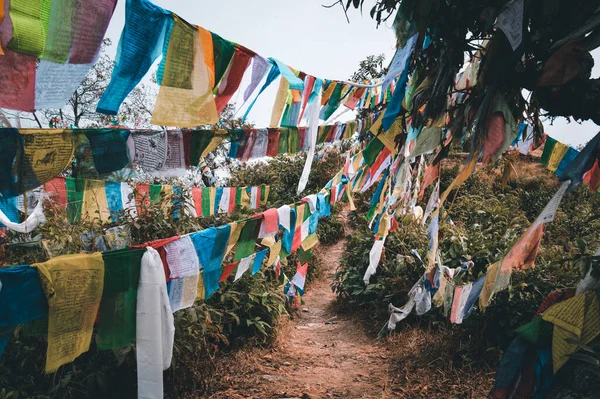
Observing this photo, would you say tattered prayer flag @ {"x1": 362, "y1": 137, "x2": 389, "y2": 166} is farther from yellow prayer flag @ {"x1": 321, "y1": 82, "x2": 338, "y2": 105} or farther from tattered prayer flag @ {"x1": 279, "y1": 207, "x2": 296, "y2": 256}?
tattered prayer flag @ {"x1": 279, "y1": 207, "x2": 296, "y2": 256}

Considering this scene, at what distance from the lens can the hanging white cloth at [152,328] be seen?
8.59 feet

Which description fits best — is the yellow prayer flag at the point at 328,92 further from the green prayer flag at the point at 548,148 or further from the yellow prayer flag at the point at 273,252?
the green prayer flag at the point at 548,148

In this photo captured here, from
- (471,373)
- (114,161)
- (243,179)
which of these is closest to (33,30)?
(114,161)

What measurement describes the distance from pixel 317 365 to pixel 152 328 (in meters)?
3.24

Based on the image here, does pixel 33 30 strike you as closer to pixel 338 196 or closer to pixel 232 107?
pixel 338 196

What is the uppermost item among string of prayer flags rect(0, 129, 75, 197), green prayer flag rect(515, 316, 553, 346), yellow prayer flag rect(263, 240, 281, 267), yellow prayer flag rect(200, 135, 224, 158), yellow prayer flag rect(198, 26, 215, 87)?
yellow prayer flag rect(198, 26, 215, 87)

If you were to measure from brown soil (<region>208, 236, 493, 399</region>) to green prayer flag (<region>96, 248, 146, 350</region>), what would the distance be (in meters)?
2.00

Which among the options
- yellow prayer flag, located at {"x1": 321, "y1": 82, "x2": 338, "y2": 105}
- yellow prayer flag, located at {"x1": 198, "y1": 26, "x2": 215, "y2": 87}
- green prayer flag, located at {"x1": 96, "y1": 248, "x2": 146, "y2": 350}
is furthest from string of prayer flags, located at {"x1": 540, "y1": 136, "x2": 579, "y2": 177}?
green prayer flag, located at {"x1": 96, "y1": 248, "x2": 146, "y2": 350}

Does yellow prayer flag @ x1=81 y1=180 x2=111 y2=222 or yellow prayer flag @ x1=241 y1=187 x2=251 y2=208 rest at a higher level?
yellow prayer flag @ x1=81 y1=180 x2=111 y2=222

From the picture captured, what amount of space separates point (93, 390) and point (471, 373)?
403 cm

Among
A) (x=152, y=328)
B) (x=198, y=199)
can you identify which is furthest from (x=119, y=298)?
(x=198, y=199)

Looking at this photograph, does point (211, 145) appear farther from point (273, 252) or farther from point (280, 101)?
point (273, 252)

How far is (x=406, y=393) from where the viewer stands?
431 centimetres

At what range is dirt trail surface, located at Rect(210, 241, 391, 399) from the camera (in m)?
4.45
